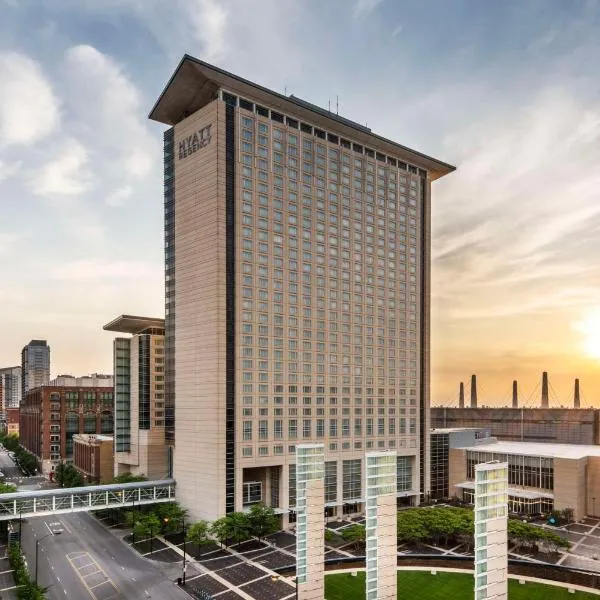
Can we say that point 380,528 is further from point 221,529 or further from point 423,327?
point 423,327

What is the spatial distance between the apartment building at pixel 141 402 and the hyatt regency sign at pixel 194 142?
126 ft

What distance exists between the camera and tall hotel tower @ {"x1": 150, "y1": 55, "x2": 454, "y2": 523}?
94.3 metres

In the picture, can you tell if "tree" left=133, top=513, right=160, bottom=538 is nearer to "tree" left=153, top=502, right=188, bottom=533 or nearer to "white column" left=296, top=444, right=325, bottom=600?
"tree" left=153, top=502, right=188, bottom=533

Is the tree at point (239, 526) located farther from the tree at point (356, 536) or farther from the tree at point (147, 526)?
the tree at point (356, 536)

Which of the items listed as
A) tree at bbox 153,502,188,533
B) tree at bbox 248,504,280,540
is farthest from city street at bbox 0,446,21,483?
tree at bbox 248,504,280,540

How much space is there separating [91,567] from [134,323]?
57.7 m

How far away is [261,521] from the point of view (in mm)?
85125

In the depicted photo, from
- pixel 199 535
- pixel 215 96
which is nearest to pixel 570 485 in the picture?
pixel 199 535

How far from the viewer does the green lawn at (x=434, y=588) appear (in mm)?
62719

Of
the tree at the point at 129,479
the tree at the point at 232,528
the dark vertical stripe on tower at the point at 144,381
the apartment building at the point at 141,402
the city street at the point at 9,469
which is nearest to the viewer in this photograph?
the tree at the point at 232,528

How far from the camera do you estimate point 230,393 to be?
9344cm

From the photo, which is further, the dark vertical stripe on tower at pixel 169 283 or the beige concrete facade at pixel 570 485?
the beige concrete facade at pixel 570 485

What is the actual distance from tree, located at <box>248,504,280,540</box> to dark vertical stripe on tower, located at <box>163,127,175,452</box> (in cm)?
2260

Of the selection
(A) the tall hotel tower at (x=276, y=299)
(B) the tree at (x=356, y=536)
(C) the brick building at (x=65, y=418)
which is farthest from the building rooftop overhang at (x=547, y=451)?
(C) the brick building at (x=65, y=418)
